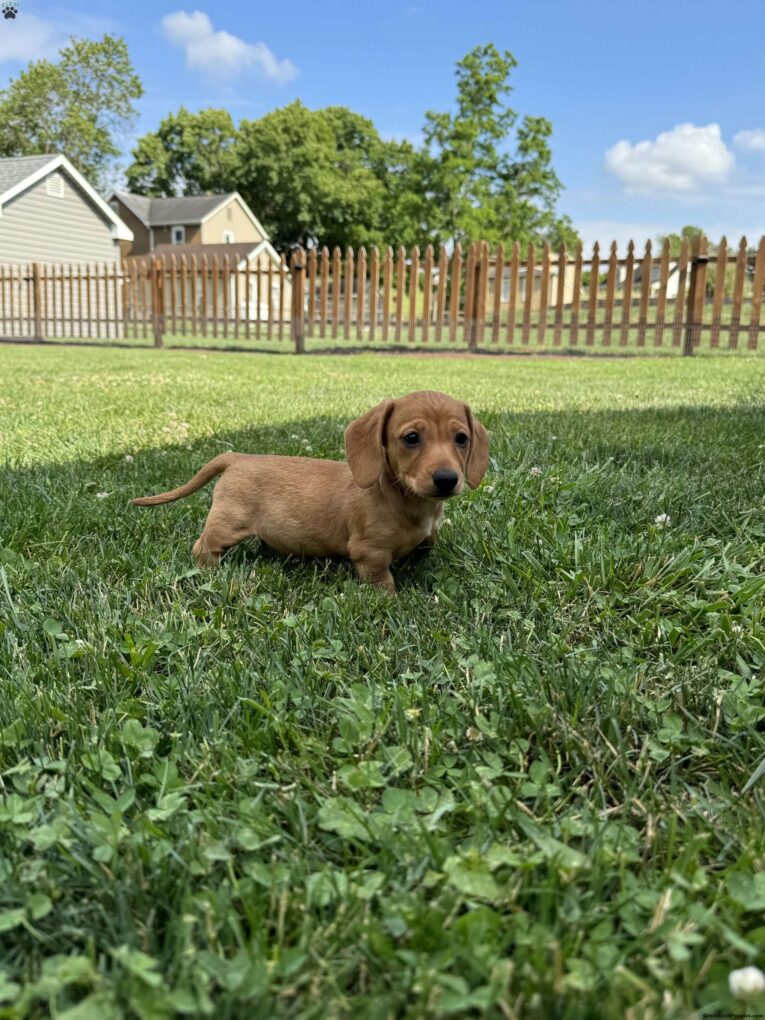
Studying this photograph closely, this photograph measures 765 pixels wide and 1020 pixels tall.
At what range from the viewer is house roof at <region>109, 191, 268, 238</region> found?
50156 millimetres

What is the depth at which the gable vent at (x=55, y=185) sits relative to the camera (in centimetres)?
2725

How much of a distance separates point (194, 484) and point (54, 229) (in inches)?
1157

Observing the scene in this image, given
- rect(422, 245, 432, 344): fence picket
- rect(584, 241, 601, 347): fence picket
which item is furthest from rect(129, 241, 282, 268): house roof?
rect(584, 241, 601, 347): fence picket

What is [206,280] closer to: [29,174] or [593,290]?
[593,290]

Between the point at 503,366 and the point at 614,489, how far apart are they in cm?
852

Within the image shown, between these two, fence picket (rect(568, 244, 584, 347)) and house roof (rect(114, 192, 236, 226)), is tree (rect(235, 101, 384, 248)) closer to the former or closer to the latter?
house roof (rect(114, 192, 236, 226))

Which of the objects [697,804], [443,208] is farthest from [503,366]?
[443,208]

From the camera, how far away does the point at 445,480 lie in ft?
7.59

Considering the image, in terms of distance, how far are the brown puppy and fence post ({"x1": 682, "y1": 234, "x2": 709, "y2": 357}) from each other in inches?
519

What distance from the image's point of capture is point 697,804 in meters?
1.37

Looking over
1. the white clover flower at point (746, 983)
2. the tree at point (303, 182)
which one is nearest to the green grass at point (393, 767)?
the white clover flower at point (746, 983)

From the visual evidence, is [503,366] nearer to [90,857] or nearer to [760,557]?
[760,557]

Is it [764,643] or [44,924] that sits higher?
[764,643]

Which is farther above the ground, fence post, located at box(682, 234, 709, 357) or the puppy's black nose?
fence post, located at box(682, 234, 709, 357)
